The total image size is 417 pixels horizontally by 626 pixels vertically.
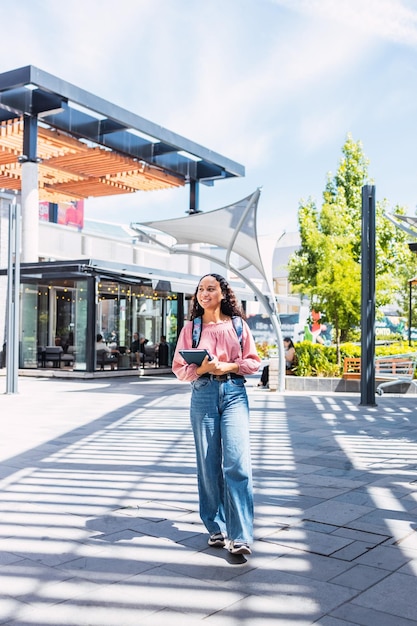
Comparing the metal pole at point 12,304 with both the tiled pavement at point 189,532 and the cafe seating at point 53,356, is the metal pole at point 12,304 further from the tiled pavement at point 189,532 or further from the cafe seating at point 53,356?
the cafe seating at point 53,356

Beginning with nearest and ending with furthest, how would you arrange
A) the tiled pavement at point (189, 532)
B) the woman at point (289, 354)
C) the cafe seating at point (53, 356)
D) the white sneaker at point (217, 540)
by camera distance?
the tiled pavement at point (189, 532), the white sneaker at point (217, 540), the woman at point (289, 354), the cafe seating at point (53, 356)

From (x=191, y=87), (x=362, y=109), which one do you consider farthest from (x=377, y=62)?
(x=362, y=109)

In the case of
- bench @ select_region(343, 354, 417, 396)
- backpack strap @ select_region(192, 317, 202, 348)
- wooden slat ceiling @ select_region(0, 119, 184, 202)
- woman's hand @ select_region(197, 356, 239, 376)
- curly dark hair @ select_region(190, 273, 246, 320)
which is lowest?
bench @ select_region(343, 354, 417, 396)

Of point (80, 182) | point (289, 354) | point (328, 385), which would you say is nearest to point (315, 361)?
point (289, 354)

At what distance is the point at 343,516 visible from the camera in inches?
187

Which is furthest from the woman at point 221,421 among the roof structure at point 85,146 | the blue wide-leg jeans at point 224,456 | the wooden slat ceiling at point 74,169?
the wooden slat ceiling at point 74,169

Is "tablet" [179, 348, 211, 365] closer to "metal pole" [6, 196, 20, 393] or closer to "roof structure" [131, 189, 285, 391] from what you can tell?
"metal pole" [6, 196, 20, 393]

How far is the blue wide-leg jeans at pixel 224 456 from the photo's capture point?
12.8 ft

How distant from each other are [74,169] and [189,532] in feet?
69.3

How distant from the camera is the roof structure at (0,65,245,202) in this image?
18.9 m

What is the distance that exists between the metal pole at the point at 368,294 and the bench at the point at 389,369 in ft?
6.49

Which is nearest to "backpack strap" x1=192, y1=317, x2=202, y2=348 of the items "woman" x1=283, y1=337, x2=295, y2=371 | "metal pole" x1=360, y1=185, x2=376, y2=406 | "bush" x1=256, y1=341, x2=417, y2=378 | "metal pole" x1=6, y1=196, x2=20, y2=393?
"metal pole" x1=360, y1=185, x2=376, y2=406

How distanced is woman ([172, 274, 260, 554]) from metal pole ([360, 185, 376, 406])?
7803mm

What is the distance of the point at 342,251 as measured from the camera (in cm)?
2275
